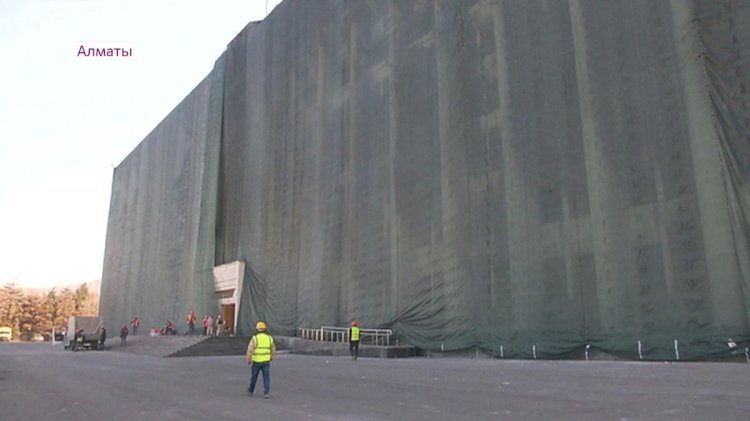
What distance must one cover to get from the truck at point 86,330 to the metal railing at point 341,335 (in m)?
15.7

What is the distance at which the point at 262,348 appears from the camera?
31.6ft

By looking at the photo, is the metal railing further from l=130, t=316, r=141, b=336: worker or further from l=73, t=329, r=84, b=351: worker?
l=130, t=316, r=141, b=336: worker

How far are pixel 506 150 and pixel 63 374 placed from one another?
1505 centimetres

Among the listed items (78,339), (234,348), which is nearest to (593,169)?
(234,348)

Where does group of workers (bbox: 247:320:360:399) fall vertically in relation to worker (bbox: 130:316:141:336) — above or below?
below

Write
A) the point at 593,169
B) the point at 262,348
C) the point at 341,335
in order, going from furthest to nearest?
the point at 341,335
the point at 593,169
the point at 262,348

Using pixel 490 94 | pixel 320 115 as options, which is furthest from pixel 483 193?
pixel 320 115

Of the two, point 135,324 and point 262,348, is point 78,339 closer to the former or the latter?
point 135,324

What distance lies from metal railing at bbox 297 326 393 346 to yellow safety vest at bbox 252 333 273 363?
Result: 48.0 ft

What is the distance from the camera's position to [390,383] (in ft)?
37.7

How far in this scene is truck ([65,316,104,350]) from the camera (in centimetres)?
3675

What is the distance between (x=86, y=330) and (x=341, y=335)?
20583 millimetres

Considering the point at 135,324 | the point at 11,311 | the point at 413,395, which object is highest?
the point at 11,311

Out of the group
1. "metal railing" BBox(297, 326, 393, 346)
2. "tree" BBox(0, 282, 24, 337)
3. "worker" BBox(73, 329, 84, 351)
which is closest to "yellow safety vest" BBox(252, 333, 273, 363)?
"metal railing" BBox(297, 326, 393, 346)
